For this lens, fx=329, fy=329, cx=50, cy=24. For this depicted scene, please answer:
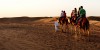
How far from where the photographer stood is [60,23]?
28984mm

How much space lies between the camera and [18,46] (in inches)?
709

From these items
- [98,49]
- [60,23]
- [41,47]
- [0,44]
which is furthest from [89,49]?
[60,23]

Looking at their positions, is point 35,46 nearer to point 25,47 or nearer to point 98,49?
point 25,47

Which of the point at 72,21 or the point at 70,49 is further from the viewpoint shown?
the point at 72,21

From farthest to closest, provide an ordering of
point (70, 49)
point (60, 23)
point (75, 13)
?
point (60, 23), point (75, 13), point (70, 49)

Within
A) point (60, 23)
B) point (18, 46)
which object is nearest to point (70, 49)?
point (18, 46)

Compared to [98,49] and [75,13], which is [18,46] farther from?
[75,13]

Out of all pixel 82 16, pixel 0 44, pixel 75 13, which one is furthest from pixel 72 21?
pixel 0 44

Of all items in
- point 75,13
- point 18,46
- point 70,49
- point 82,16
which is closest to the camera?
point 70,49

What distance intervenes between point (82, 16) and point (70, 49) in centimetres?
701

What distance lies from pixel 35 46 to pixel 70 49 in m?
2.12

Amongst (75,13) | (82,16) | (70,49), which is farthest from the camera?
(75,13)

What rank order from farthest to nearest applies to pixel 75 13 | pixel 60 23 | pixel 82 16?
pixel 60 23, pixel 75 13, pixel 82 16

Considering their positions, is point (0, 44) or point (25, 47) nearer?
point (25, 47)
